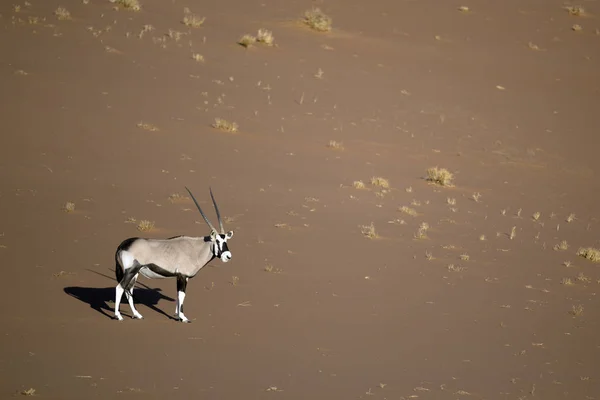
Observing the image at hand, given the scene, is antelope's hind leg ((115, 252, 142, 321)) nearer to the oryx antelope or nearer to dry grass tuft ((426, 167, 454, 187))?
the oryx antelope

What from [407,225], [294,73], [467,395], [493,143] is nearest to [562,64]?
[493,143]

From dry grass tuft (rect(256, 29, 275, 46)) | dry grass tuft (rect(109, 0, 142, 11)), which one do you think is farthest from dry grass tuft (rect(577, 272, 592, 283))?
dry grass tuft (rect(109, 0, 142, 11))

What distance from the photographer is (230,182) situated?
68.6ft

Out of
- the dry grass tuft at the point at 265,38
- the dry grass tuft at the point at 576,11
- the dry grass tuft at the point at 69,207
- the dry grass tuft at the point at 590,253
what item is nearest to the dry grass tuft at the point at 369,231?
the dry grass tuft at the point at 590,253

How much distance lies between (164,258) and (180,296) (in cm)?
71

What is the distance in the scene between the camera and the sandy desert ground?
12.1 meters

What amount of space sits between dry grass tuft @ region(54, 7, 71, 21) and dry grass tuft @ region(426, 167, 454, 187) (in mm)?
14385

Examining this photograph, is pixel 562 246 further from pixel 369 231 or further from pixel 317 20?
→ pixel 317 20

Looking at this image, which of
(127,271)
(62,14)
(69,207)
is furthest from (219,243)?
(62,14)

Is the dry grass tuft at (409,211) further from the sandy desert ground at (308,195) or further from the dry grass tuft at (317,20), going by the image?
the dry grass tuft at (317,20)

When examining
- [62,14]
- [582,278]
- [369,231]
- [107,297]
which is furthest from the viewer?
[62,14]

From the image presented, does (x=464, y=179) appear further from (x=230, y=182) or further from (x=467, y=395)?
(x=467, y=395)

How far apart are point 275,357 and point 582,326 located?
255 inches

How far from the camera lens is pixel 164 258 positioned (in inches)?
472
